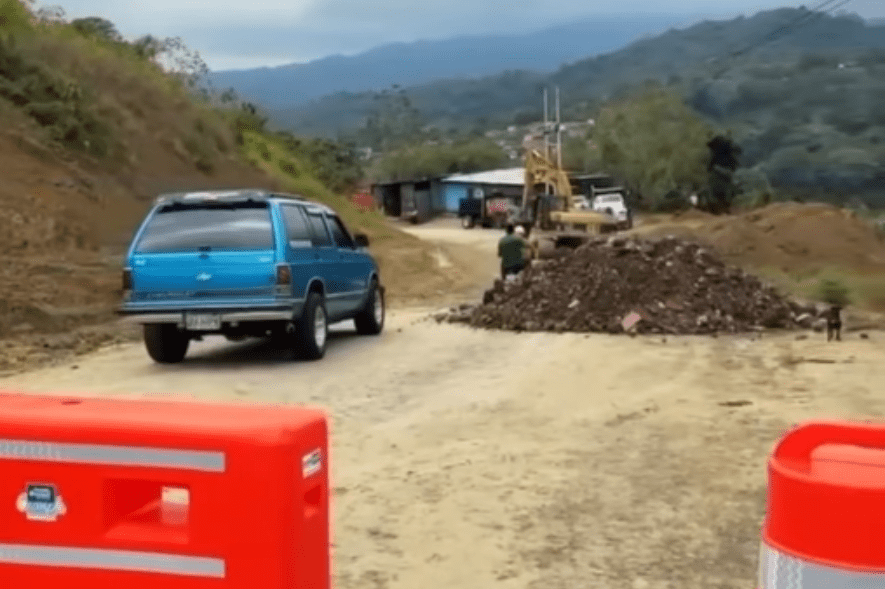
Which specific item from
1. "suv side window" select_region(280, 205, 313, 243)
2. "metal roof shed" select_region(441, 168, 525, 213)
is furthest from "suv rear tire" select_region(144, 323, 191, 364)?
"metal roof shed" select_region(441, 168, 525, 213)

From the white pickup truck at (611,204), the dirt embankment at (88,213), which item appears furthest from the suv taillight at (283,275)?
the white pickup truck at (611,204)

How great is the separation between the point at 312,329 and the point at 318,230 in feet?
5.60

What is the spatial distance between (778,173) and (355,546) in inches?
3245

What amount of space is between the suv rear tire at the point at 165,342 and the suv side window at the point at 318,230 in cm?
195

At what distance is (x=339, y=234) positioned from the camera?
690 inches

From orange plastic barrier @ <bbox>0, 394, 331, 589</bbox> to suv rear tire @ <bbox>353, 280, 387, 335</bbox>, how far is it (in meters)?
13.9

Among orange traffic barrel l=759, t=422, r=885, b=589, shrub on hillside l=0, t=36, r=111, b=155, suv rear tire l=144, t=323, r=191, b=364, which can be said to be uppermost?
shrub on hillside l=0, t=36, r=111, b=155

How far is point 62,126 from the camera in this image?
28.0 metres

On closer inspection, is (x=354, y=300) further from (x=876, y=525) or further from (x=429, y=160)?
(x=429, y=160)

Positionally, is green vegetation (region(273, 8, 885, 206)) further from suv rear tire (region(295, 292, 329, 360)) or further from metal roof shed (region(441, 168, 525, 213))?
suv rear tire (region(295, 292, 329, 360))

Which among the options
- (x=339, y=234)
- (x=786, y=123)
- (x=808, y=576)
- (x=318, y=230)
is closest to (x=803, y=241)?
(x=339, y=234)

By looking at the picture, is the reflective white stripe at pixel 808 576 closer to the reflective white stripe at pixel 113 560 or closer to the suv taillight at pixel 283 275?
the reflective white stripe at pixel 113 560

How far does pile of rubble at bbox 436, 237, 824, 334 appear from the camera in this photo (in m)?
19.0

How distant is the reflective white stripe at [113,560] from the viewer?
14.0 feet
